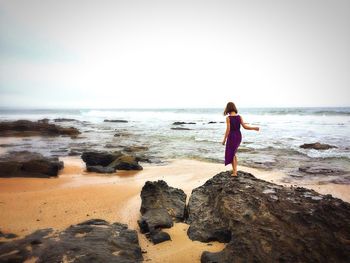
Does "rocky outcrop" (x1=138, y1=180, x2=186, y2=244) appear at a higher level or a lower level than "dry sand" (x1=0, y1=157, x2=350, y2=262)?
higher

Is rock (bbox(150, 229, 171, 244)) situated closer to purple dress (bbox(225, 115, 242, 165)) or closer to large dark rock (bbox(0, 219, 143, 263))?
large dark rock (bbox(0, 219, 143, 263))

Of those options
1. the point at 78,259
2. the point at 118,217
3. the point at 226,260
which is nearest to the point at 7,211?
the point at 118,217

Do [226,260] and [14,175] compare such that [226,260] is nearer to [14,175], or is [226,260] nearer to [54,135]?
[14,175]

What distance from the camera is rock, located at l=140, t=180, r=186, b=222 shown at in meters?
5.48

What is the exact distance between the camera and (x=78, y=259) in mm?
3408

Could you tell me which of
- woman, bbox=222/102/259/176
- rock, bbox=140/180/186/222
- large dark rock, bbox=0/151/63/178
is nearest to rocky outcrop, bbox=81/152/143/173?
large dark rock, bbox=0/151/63/178

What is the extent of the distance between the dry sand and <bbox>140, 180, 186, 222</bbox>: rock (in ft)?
1.01

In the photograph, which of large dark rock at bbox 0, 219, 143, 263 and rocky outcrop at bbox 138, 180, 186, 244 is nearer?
large dark rock at bbox 0, 219, 143, 263

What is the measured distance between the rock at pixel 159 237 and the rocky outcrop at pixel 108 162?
20.4 feet

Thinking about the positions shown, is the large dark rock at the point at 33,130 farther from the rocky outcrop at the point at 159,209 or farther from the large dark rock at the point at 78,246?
the large dark rock at the point at 78,246

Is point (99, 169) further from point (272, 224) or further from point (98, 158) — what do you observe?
point (272, 224)

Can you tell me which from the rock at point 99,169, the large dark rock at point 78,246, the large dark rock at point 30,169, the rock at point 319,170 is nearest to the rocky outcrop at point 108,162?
the rock at point 99,169

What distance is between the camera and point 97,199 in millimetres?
6777

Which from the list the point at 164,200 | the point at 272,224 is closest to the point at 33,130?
the point at 164,200
